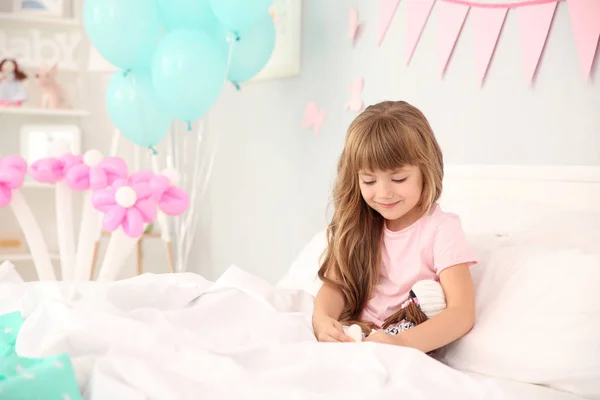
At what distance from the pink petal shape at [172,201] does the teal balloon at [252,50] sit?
48 cm

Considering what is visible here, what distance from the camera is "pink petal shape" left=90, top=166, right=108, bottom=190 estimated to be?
237cm

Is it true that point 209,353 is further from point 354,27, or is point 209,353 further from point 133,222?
point 354,27

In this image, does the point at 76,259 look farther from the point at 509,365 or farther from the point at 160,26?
the point at 509,365

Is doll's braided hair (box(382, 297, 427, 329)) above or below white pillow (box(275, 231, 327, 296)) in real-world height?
above

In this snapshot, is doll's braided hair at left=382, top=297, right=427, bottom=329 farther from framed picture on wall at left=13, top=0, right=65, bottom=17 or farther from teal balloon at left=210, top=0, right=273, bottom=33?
framed picture on wall at left=13, top=0, right=65, bottom=17

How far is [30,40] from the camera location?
3648 mm

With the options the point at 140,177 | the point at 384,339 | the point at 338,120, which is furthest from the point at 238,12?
the point at 384,339

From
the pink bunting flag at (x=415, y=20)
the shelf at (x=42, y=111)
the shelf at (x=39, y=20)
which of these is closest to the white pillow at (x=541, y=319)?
the pink bunting flag at (x=415, y=20)

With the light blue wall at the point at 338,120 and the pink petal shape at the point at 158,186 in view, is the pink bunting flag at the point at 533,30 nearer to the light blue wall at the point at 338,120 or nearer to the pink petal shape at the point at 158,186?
the light blue wall at the point at 338,120

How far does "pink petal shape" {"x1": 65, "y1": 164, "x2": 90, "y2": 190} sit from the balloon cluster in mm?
287

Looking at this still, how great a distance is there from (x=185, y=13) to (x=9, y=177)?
0.82m

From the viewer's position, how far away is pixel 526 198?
5.55 ft

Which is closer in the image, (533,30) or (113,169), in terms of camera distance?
(533,30)

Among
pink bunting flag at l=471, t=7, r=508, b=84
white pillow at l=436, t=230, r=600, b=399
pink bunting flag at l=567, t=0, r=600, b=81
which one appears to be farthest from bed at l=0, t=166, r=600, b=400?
pink bunting flag at l=471, t=7, r=508, b=84
